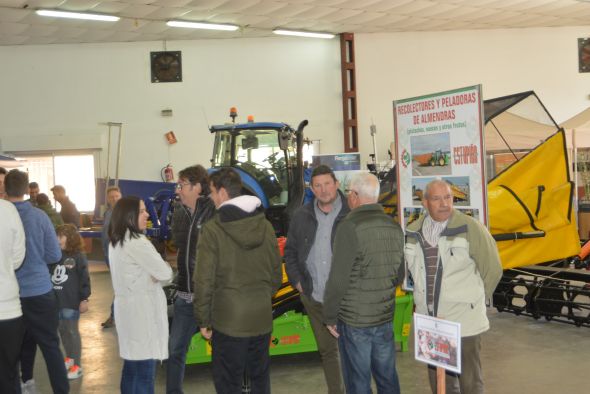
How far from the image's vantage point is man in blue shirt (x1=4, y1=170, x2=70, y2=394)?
13.7 ft

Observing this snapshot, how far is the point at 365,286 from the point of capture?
364 centimetres

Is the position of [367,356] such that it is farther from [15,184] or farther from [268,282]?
[15,184]

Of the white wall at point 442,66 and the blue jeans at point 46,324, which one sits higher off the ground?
the white wall at point 442,66

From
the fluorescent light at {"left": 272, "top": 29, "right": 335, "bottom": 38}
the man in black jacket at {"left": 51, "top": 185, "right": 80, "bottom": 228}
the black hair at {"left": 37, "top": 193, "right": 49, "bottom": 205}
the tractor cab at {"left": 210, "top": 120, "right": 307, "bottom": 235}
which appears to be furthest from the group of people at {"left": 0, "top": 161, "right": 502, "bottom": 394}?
the fluorescent light at {"left": 272, "top": 29, "right": 335, "bottom": 38}

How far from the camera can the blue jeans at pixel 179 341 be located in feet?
13.9

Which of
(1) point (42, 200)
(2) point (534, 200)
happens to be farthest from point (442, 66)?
(1) point (42, 200)

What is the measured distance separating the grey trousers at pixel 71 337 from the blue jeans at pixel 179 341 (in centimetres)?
136

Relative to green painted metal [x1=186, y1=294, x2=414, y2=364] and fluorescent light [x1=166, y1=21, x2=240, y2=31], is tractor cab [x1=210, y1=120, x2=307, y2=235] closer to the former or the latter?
fluorescent light [x1=166, y1=21, x2=240, y2=31]

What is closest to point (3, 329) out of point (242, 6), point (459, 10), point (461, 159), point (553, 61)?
point (461, 159)

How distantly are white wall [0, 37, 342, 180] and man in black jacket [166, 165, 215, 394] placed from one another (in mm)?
11639

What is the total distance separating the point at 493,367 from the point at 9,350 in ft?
11.6

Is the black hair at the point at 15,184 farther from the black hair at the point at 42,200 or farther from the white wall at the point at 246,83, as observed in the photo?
the white wall at the point at 246,83

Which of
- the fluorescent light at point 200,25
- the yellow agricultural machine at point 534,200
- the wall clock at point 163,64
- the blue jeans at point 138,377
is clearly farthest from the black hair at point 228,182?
the wall clock at point 163,64

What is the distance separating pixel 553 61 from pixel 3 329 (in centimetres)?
1536
